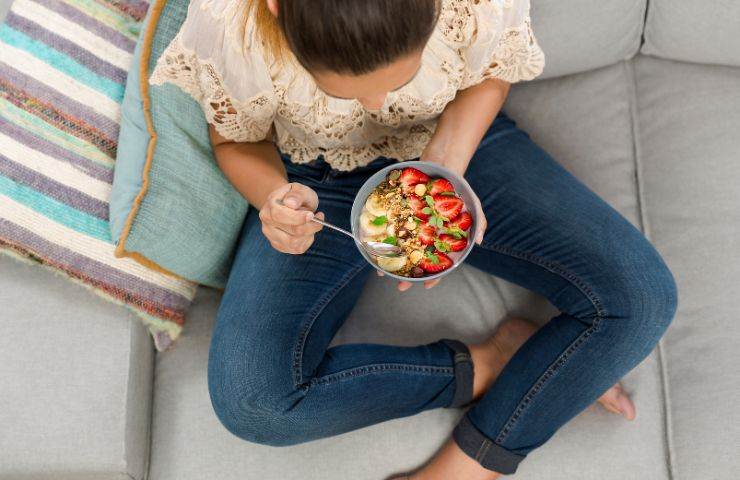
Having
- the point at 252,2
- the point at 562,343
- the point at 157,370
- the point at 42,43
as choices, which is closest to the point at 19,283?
the point at 157,370

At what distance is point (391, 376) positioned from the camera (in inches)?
45.7

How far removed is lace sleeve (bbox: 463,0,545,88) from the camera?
994 mm

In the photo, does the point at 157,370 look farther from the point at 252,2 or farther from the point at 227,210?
the point at 252,2

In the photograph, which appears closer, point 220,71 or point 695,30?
point 220,71

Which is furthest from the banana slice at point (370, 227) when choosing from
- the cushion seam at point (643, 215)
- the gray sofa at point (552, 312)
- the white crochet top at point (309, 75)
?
the cushion seam at point (643, 215)

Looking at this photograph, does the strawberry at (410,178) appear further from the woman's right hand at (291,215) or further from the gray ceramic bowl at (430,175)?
the woman's right hand at (291,215)

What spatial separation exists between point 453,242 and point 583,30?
686 mm

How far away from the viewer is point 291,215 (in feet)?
2.93

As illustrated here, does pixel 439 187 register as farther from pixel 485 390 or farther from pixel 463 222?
pixel 485 390

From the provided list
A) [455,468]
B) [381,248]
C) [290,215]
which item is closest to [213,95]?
[290,215]

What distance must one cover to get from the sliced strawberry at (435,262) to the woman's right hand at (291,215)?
158mm

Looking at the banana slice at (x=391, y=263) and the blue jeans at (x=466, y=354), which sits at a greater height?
the banana slice at (x=391, y=263)

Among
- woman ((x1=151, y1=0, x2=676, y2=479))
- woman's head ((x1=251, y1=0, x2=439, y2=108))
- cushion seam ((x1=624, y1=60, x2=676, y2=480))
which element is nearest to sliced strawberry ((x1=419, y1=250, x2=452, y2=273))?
woman ((x1=151, y1=0, x2=676, y2=479))

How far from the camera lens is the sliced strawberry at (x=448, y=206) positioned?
919 millimetres
